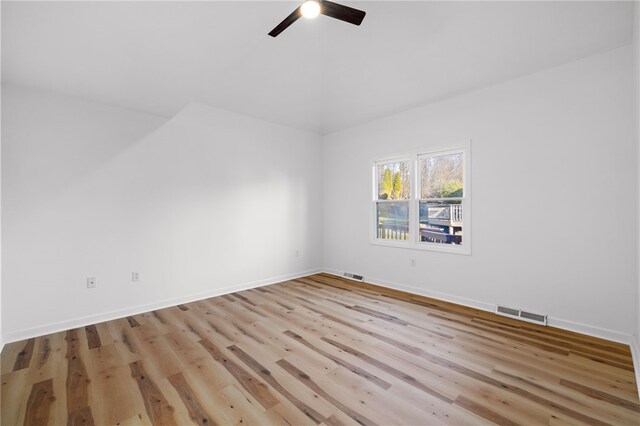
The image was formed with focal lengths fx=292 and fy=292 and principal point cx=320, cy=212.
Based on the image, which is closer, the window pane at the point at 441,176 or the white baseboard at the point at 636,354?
the white baseboard at the point at 636,354

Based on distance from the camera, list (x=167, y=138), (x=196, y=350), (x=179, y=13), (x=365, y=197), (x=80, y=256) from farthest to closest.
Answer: (x=365, y=197), (x=167, y=138), (x=80, y=256), (x=196, y=350), (x=179, y=13)

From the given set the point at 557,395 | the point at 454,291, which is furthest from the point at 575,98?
the point at 557,395

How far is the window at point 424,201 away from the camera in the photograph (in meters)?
4.07

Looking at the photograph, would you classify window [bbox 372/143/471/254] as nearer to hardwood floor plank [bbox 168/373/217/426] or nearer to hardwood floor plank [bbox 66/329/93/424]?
hardwood floor plank [bbox 168/373/217/426]

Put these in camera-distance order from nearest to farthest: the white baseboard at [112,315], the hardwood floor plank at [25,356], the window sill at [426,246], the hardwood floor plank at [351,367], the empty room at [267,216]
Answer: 1. the empty room at [267,216]
2. the hardwood floor plank at [351,367]
3. the hardwood floor plank at [25,356]
4. the white baseboard at [112,315]
5. the window sill at [426,246]

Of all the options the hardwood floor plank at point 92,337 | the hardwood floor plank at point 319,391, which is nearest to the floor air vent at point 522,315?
the hardwood floor plank at point 319,391

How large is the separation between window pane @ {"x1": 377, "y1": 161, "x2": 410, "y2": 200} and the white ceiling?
3.69 feet

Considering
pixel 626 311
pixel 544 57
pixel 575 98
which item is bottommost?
pixel 626 311

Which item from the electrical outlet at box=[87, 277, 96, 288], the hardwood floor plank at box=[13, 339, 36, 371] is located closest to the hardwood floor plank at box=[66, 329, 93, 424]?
the hardwood floor plank at box=[13, 339, 36, 371]

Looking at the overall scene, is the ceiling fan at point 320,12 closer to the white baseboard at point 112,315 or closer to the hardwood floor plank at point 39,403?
the hardwood floor plank at point 39,403

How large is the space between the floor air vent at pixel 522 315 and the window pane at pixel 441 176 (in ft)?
5.06

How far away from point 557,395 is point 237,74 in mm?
4221

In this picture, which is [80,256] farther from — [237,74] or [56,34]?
[237,74]

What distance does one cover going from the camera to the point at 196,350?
2719 millimetres
